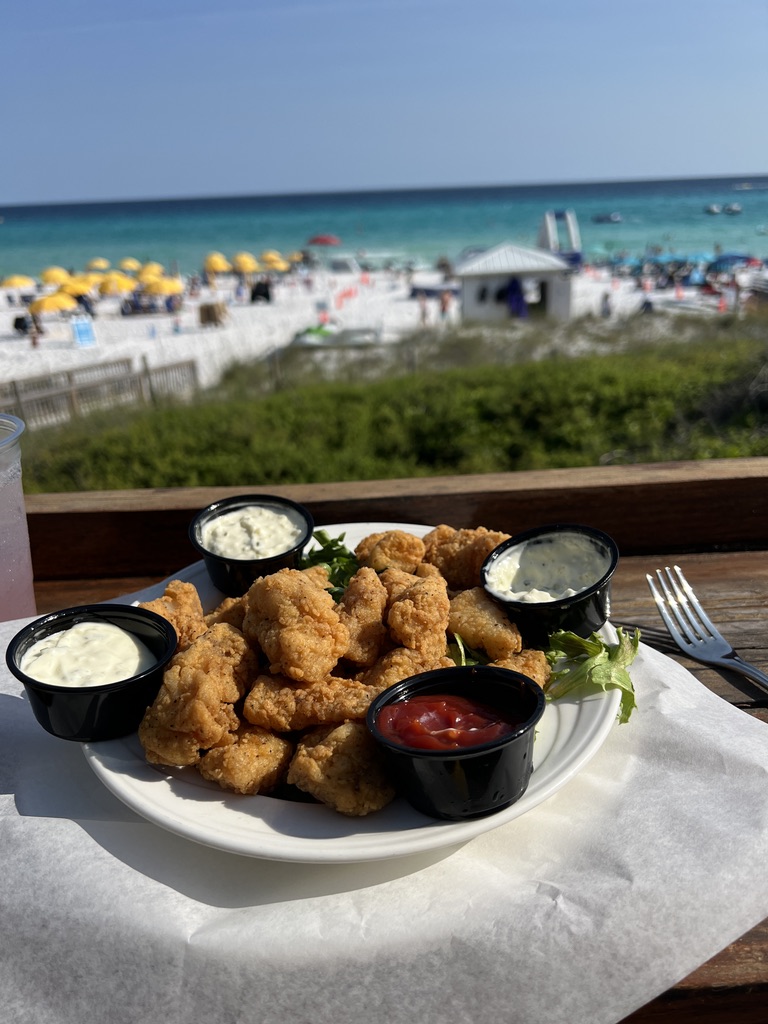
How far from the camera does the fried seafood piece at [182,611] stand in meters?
2.40

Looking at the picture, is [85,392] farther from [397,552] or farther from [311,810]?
[311,810]

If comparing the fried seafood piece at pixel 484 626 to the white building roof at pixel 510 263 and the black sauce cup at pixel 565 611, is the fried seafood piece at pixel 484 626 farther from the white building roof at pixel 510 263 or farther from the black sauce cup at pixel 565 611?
the white building roof at pixel 510 263

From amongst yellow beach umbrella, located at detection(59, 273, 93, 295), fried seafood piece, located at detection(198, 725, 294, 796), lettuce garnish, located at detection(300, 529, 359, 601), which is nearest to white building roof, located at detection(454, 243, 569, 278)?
yellow beach umbrella, located at detection(59, 273, 93, 295)

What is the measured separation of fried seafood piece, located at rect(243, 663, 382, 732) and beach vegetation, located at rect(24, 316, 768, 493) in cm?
681

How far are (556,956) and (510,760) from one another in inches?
14.6

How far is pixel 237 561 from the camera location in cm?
278

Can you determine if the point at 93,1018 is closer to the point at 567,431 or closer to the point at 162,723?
the point at 162,723

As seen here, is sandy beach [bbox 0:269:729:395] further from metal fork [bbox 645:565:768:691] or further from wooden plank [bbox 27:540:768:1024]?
metal fork [bbox 645:565:768:691]

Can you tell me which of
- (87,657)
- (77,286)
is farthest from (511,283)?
(87,657)

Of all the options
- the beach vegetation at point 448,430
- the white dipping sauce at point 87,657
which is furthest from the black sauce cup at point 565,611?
the beach vegetation at point 448,430

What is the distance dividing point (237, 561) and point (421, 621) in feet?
2.72

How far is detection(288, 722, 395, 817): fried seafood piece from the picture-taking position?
1.79 metres

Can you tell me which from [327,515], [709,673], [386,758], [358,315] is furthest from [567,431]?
[358,315]

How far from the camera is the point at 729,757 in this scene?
194 cm
